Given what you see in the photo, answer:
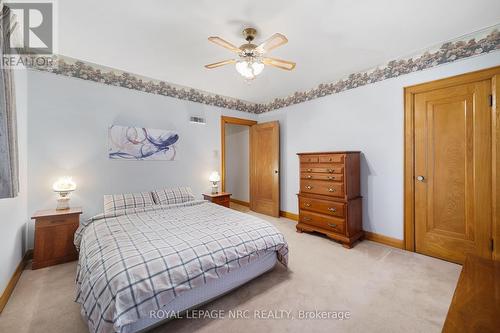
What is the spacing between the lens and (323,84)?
12.5 feet

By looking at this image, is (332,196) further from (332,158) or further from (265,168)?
(265,168)

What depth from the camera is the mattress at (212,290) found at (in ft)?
4.84

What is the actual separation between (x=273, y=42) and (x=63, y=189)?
3059mm

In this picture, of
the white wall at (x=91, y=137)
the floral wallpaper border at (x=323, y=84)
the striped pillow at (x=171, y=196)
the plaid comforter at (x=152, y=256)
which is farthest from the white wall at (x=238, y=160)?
the plaid comforter at (x=152, y=256)

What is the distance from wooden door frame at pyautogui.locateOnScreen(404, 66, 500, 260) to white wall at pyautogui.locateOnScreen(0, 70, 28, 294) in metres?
4.43

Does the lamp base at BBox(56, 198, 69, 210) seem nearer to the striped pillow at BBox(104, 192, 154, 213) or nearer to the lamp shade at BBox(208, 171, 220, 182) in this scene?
the striped pillow at BBox(104, 192, 154, 213)

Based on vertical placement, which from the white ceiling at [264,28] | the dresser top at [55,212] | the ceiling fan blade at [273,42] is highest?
the white ceiling at [264,28]

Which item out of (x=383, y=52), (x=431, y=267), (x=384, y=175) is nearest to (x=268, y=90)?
(x=383, y=52)

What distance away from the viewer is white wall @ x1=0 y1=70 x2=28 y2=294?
187 cm

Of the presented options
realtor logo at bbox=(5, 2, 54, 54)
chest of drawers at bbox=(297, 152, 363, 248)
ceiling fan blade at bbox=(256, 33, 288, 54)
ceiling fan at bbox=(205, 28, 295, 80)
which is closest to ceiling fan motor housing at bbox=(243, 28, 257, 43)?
ceiling fan at bbox=(205, 28, 295, 80)

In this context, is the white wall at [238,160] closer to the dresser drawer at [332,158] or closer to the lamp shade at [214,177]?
the lamp shade at [214,177]

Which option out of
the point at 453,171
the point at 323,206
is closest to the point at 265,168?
the point at 323,206

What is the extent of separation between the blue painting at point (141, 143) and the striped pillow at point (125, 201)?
0.65 meters

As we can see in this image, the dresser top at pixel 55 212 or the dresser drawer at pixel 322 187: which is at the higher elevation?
the dresser drawer at pixel 322 187
